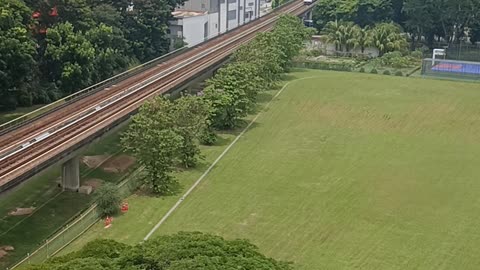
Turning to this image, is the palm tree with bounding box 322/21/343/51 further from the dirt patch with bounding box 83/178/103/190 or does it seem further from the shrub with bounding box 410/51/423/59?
the dirt patch with bounding box 83/178/103/190

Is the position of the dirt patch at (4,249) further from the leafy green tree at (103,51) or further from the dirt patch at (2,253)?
the leafy green tree at (103,51)

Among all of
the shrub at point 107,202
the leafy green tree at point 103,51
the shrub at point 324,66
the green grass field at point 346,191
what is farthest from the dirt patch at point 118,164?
the shrub at point 324,66

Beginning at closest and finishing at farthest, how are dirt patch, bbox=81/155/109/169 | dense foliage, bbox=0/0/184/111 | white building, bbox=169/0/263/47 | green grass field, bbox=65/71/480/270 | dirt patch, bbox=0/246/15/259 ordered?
dirt patch, bbox=0/246/15/259 → green grass field, bbox=65/71/480/270 → dirt patch, bbox=81/155/109/169 → dense foliage, bbox=0/0/184/111 → white building, bbox=169/0/263/47

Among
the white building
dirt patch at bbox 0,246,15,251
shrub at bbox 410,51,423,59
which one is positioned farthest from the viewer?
the white building

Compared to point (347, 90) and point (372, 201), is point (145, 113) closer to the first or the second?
point (372, 201)

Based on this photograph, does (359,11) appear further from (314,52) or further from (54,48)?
(54,48)

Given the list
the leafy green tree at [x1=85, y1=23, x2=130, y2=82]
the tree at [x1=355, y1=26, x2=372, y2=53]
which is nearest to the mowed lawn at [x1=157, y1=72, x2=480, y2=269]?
the leafy green tree at [x1=85, y1=23, x2=130, y2=82]
